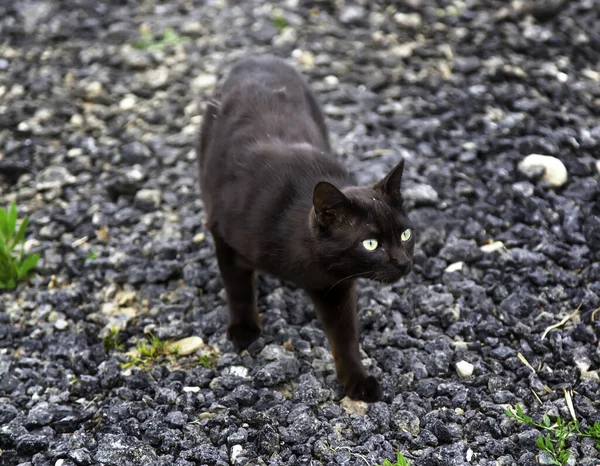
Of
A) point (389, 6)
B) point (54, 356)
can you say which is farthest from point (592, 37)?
point (54, 356)

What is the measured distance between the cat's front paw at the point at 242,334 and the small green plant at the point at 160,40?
10.2ft

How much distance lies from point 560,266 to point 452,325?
28.8 inches

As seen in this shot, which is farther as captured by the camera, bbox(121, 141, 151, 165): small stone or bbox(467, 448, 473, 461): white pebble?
bbox(121, 141, 151, 165): small stone

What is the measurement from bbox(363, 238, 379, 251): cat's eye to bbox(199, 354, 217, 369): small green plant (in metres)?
1.05

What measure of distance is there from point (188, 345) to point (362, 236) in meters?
1.19

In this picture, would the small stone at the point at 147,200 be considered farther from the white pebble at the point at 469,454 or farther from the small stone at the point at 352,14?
the white pebble at the point at 469,454

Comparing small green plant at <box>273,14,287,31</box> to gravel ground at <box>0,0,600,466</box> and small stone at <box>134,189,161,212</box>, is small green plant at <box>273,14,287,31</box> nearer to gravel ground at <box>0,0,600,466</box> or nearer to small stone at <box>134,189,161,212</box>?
gravel ground at <box>0,0,600,466</box>

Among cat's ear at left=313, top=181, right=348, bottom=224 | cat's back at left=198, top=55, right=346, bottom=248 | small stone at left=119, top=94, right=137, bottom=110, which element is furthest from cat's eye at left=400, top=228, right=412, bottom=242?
small stone at left=119, top=94, right=137, bottom=110

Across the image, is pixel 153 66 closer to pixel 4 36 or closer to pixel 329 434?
pixel 4 36

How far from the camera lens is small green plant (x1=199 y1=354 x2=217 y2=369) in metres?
3.75

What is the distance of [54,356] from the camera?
3.83 metres

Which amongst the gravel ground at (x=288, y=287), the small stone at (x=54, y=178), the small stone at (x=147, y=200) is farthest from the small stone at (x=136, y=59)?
the small stone at (x=147, y=200)

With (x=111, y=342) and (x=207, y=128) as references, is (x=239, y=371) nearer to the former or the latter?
(x=111, y=342)

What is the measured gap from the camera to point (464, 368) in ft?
11.9
